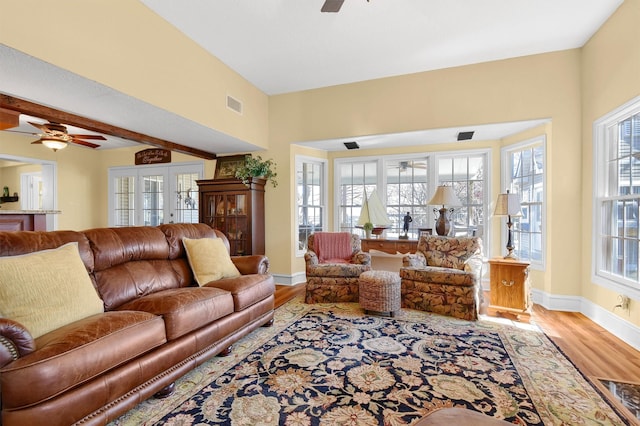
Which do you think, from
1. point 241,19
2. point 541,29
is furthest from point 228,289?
point 541,29

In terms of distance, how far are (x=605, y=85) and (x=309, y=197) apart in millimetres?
4041

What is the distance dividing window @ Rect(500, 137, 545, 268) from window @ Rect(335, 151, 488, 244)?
353mm

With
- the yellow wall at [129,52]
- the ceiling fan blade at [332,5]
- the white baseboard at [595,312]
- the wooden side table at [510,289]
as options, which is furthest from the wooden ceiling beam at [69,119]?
the white baseboard at [595,312]

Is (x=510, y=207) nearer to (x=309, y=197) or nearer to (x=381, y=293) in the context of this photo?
(x=381, y=293)

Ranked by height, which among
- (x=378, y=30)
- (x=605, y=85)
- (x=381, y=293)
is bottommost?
(x=381, y=293)

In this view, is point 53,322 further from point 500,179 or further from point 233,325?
point 500,179

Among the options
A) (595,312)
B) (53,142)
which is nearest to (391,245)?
(595,312)

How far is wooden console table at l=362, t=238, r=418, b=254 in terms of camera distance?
14.5 ft

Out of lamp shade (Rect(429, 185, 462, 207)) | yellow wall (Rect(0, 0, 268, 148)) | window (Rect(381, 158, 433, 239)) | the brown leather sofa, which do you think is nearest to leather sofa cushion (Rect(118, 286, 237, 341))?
the brown leather sofa

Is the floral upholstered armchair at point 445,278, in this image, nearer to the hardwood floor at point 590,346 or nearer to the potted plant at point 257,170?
the hardwood floor at point 590,346

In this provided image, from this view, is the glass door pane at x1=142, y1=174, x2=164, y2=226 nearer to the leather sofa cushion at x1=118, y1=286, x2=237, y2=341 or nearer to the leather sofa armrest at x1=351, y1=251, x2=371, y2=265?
the leather sofa armrest at x1=351, y1=251, x2=371, y2=265

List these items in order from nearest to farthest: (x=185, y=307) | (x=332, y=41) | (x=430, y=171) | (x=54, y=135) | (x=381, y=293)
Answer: (x=185, y=307), (x=381, y=293), (x=332, y=41), (x=54, y=135), (x=430, y=171)

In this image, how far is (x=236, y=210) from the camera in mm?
4801

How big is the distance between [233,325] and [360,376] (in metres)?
1.10
